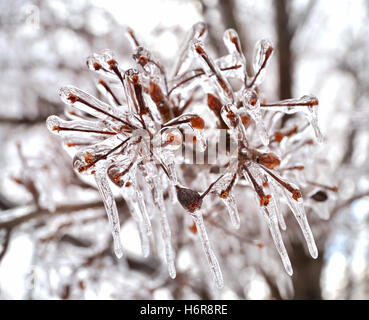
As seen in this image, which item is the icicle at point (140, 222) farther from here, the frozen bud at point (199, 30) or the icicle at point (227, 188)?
the frozen bud at point (199, 30)

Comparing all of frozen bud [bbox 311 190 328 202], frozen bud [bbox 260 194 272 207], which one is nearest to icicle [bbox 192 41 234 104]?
frozen bud [bbox 260 194 272 207]

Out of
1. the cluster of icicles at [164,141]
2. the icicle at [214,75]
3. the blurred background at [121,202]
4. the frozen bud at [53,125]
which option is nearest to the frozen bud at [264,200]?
the cluster of icicles at [164,141]

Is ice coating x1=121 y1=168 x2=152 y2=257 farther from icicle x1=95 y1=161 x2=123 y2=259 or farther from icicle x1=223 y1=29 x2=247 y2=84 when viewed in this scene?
icicle x1=223 y1=29 x2=247 y2=84

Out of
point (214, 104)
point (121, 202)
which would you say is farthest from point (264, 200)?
point (121, 202)

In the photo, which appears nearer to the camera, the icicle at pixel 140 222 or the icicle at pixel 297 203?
the icicle at pixel 297 203

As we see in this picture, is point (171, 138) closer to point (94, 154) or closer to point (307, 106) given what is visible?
point (94, 154)
